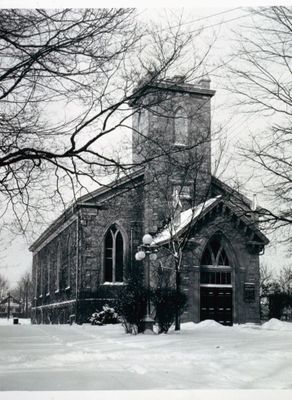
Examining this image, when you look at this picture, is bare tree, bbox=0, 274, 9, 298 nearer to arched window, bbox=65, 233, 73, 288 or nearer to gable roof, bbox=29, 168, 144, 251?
gable roof, bbox=29, 168, 144, 251

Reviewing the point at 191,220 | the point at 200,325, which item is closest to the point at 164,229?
the point at 191,220

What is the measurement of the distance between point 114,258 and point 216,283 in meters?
4.61

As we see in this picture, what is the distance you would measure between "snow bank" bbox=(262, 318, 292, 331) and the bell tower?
4.72 metres

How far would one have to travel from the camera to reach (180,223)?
44.7ft

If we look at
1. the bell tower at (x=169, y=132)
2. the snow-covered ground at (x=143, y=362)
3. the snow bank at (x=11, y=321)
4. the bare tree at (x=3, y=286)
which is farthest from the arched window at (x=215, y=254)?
the bare tree at (x=3, y=286)

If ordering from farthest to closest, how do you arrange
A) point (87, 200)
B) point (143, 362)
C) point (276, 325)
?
point (276, 325)
point (87, 200)
point (143, 362)

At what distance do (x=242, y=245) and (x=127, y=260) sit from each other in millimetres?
3483

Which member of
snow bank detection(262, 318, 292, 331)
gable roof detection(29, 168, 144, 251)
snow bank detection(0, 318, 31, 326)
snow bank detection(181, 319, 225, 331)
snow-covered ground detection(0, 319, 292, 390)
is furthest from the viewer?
snow bank detection(181, 319, 225, 331)

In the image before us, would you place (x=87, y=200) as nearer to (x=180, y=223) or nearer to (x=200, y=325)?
(x=180, y=223)

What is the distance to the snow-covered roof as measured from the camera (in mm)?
13461

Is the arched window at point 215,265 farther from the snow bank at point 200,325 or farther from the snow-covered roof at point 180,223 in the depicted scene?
the snow-covered roof at point 180,223

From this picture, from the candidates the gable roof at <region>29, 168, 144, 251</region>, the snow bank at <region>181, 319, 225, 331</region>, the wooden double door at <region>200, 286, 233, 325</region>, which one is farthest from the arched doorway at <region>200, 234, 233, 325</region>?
the gable roof at <region>29, 168, 144, 251</region>

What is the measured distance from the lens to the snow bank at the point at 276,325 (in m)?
14.1

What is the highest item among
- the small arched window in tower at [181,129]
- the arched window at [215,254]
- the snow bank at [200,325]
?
the small arched window in tower at [181,129]
